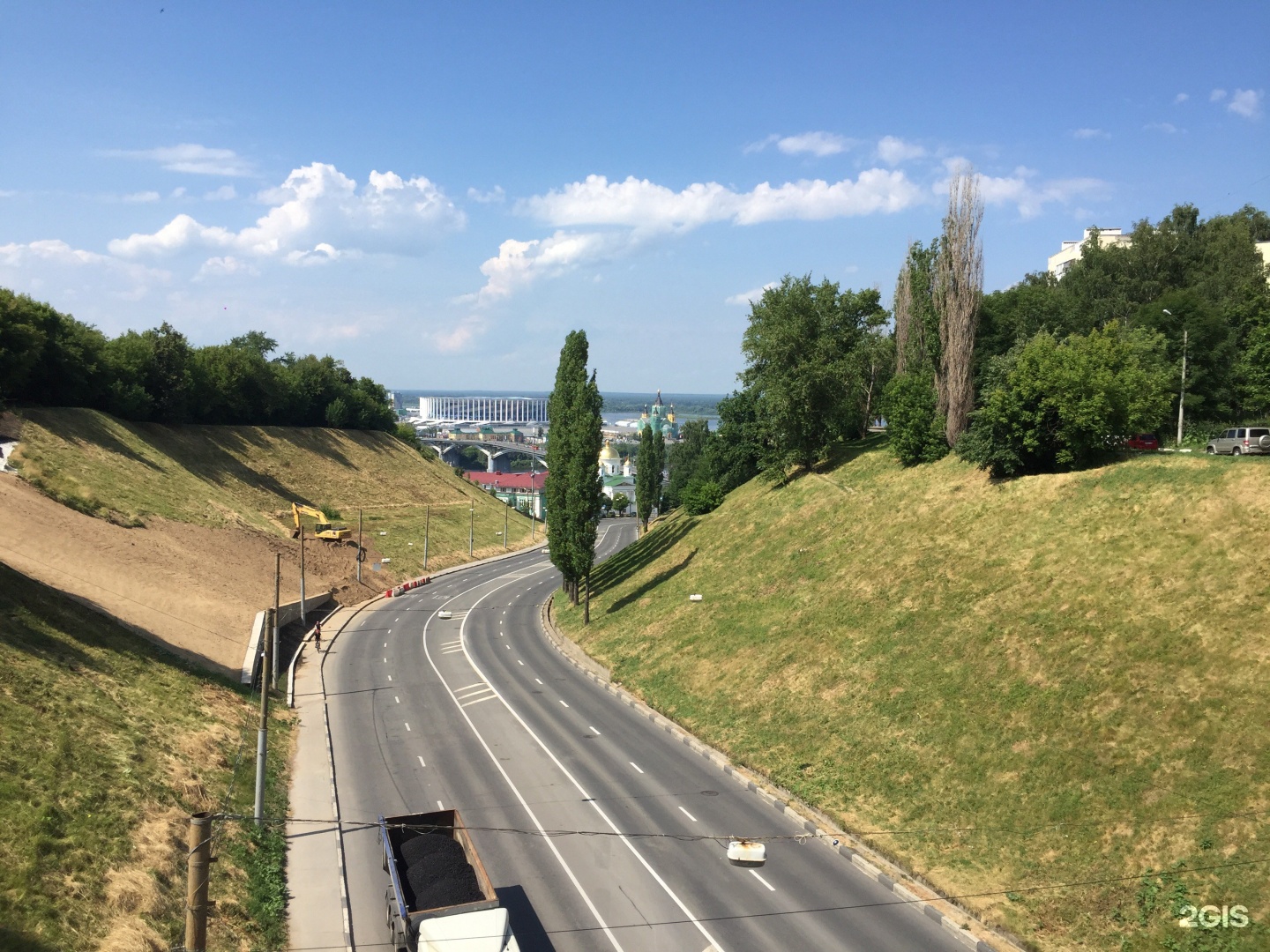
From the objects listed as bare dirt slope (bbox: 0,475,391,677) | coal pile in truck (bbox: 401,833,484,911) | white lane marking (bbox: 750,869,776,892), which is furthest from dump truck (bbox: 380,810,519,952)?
bare dirt slope (bbox: 0,475,391,677)

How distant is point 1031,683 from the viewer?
27.1 m

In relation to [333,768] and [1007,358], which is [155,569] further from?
[1007,358]

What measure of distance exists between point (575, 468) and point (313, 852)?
31859 mm

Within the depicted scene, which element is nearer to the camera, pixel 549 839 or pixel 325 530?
pixel 549 839

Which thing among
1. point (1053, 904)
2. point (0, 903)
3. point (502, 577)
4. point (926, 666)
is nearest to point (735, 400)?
point (502, 577)

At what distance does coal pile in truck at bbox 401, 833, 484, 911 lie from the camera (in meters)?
18.3

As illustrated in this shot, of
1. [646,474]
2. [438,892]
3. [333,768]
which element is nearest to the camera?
[438,892]

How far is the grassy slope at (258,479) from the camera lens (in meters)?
59.6

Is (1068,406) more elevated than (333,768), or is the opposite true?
(1068,406)

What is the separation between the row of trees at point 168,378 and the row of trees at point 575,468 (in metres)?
41.6

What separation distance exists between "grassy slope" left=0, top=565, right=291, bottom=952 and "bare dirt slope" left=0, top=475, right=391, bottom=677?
7.83 metres

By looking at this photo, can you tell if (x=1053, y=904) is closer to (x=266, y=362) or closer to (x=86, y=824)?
(x=86, y=824)

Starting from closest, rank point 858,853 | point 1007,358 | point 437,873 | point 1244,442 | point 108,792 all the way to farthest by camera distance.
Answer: point 437,873
point 108,792
point 858,853
point 1244,442
point 1007,358

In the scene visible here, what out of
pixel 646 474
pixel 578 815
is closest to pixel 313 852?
pixel 578 815
